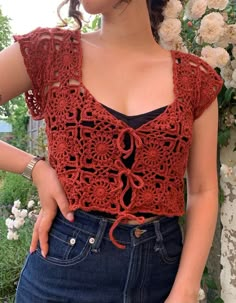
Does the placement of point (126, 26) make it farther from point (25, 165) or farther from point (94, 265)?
point (94, 265)

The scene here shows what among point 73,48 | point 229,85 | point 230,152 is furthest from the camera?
point 230,152

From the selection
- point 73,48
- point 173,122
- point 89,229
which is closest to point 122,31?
point 73,48

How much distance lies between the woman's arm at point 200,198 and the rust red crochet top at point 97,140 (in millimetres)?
46

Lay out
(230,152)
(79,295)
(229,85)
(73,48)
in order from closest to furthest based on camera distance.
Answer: (79,295) < (73,48) < (229,85) < (230,152)

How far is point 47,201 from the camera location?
0.90 metres

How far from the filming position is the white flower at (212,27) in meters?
1.28

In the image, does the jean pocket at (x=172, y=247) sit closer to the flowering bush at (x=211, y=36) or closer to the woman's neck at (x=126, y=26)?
the woman's neck at (x=126, y=26)

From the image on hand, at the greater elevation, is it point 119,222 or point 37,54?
point 37,54

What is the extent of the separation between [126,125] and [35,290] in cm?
37

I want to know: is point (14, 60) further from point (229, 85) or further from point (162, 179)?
point (229, 85)

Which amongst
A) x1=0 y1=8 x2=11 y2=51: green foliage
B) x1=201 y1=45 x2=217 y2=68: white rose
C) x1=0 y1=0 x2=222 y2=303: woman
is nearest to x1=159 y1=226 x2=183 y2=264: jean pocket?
x1=0 y1=0 x2=222 y2=303: woman

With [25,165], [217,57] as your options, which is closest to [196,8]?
[217,57]

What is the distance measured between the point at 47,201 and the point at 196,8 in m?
0.76

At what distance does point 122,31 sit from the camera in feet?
3.36
